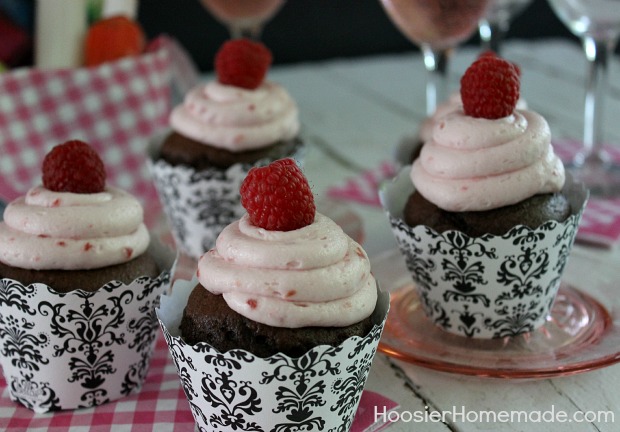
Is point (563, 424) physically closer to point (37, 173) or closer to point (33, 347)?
point (33, 347)

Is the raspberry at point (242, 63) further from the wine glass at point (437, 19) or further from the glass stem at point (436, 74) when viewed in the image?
the glass stem at point (436, 74)

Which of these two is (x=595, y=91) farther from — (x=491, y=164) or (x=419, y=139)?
(x=491, y=164)

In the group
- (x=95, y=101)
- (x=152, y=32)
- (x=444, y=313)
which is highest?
(x=444, y=313)

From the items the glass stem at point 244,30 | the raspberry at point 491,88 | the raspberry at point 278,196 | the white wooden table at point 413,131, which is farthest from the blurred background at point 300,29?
the raspberry at point 278,196

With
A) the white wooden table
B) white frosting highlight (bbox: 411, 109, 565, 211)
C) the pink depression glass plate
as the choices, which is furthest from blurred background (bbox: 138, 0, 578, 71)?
white frosting highlight (bbox: 411, 109, 565, 211)

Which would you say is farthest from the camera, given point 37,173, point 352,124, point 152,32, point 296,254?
point 152,32

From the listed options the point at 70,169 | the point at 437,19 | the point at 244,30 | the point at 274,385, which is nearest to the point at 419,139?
the point at 437,19

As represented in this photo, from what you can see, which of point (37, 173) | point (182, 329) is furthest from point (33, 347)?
point (37, 173)
